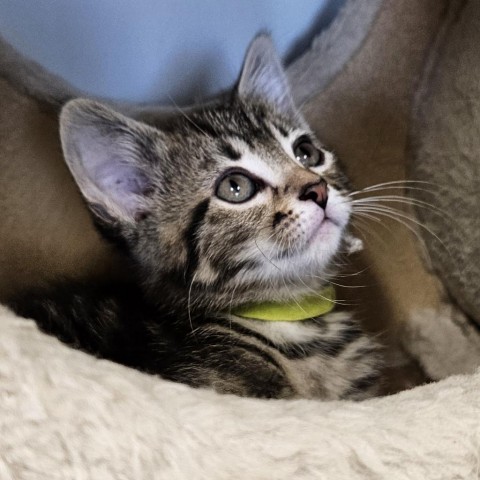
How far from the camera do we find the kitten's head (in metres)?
1.02

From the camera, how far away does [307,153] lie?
3.92ft

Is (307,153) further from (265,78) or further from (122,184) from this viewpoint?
(122,184)

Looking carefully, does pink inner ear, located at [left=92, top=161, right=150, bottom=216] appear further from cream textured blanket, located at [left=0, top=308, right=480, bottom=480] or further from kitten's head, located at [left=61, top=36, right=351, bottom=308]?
cream textured blanket, located at [left=0, top=308, right=480, bottom=480]

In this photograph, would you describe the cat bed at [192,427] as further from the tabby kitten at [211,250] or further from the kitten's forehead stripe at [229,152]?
the kitten's forehead stripe at [229,152]

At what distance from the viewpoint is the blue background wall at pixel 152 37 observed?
1.29 m

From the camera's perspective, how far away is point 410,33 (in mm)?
1401

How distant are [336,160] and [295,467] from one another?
→ 678mm

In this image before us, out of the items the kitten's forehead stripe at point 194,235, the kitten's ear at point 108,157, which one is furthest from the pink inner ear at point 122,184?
the kitten's forehead stripe at point 194,235

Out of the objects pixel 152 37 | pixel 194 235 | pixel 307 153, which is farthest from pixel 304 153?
pixel 152 37

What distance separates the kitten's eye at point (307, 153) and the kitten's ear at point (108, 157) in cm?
26

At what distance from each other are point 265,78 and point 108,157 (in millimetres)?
401

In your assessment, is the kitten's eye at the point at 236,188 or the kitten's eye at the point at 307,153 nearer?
the kitten's eye at the point at 236,188

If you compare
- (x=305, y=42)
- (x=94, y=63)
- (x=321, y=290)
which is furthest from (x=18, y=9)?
(x=321, y=290)

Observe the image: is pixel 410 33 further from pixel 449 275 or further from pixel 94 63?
pixel 94 63
